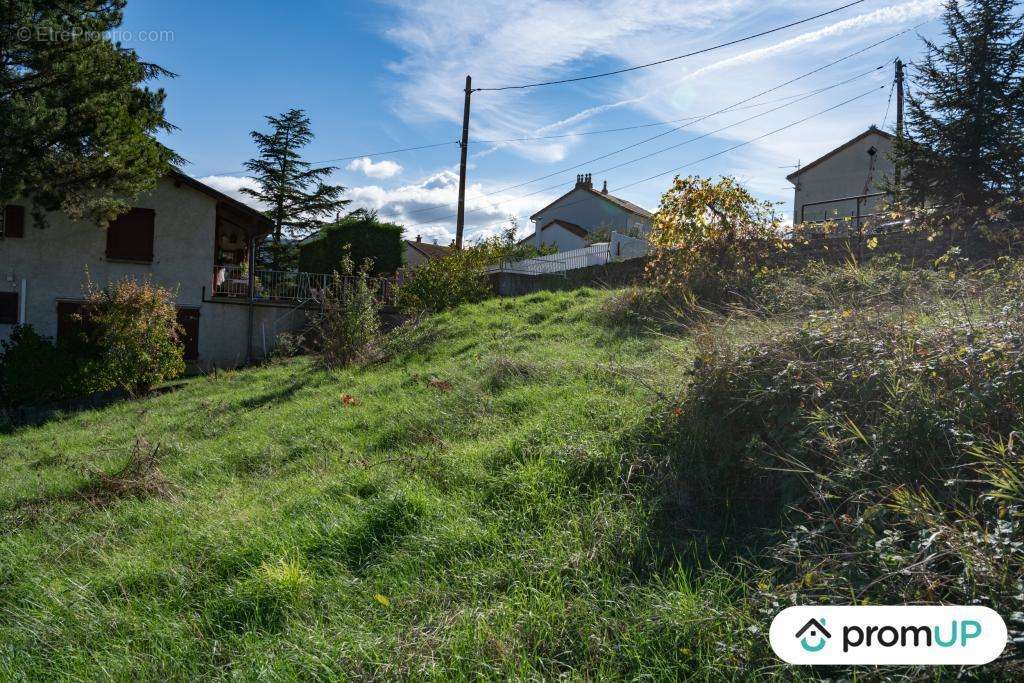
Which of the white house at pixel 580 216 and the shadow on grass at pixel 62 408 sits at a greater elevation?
the white house at pixel 580 216

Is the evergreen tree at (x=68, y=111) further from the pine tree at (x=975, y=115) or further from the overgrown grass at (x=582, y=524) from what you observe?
the pine tree at (x=975, y=115)

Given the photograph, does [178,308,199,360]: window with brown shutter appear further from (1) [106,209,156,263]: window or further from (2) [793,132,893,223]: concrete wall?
(2) [793,132,893,223]: concrete wall

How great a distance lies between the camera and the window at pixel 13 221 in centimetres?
1820

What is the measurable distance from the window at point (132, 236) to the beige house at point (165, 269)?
0.03 metres

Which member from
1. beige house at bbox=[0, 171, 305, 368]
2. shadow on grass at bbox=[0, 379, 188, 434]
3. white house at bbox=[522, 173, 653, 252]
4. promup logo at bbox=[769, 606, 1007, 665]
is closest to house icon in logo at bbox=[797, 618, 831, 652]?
promup logo at bbox=[769, 606, 1007, 665]

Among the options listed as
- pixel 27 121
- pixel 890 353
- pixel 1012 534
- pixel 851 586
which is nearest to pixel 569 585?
pixel 851 586

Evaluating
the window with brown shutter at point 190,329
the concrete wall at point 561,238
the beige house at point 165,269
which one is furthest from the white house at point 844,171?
the window with brown shutter at point 190,329

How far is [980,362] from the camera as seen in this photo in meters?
3.43

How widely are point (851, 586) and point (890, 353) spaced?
70.0 inches

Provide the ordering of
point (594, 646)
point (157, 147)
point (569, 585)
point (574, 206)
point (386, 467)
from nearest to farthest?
point (594, 646) < point (569, 585) < point (386, 467) < point (157, 147) < point (574, 206)

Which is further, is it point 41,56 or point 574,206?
point 574,206

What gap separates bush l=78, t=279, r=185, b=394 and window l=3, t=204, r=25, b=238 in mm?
4292

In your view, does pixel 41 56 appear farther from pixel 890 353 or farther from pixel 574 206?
pixel 574 206

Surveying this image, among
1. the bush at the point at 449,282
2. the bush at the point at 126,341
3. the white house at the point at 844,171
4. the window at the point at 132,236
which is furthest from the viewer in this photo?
the white house at the point at 844,171
